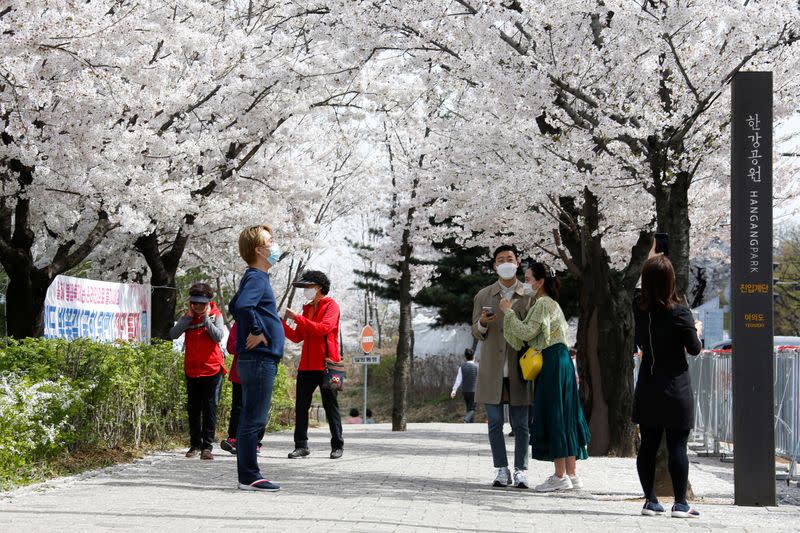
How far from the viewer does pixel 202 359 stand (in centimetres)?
1188

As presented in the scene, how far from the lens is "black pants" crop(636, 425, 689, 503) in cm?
768

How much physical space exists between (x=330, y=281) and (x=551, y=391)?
4.87 meters

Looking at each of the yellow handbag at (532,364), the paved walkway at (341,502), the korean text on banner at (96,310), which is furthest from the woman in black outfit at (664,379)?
the korean text on banner at (96,310)

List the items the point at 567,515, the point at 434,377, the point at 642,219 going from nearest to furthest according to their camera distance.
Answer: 1. the point at 567,515
2. the point at 642,219
3. the point at 434,377

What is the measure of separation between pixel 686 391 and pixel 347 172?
20217mm

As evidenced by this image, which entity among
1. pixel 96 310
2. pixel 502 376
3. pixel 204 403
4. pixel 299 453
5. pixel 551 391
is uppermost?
pixel 96 310

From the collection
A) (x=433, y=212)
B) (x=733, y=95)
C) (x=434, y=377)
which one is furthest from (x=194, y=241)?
(x=434, y=377)

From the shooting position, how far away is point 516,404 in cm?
962

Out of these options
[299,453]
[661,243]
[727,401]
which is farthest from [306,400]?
[727,401]

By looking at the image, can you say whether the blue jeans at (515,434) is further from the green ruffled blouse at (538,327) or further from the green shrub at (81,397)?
the green shrub at (81,397)

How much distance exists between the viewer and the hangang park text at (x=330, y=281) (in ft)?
26.5

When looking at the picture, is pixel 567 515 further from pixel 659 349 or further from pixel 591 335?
pixel 591 335

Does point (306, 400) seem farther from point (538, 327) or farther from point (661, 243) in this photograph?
point (661, 243)

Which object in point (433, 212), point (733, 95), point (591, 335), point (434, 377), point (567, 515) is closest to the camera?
point (567, 515)
